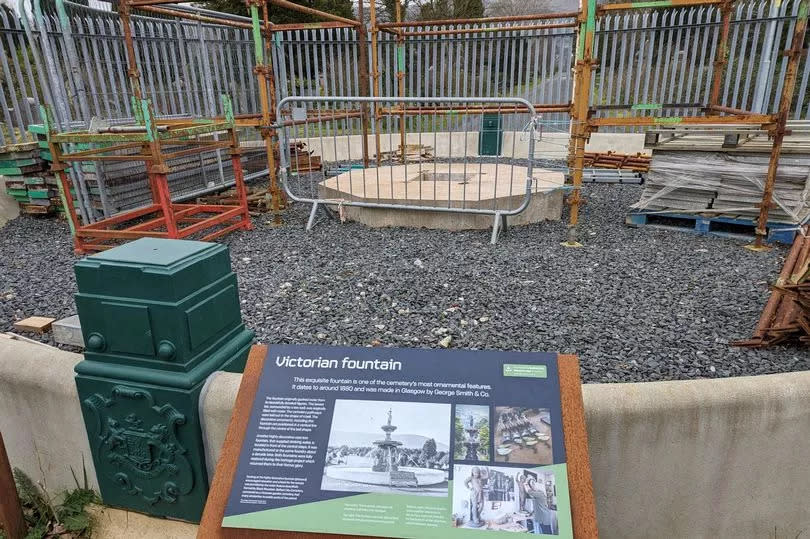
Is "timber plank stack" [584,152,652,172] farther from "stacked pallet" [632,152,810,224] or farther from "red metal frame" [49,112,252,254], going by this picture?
"red metal frame" [49,112,252,254]

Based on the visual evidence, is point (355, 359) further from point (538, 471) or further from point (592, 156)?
point (592, 156)

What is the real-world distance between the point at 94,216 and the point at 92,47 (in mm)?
2352

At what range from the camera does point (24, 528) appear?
2.16 m

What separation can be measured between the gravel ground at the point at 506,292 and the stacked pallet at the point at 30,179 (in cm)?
79

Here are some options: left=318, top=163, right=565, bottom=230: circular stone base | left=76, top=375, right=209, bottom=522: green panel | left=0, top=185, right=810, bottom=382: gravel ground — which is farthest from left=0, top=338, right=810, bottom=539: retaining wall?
left=318, top=163, right=565, bottom=230: circular stone base

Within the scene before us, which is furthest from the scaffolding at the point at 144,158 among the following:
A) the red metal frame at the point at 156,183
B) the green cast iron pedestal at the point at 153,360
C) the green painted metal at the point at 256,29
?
the green cast iron pedestal at the point at 153,360

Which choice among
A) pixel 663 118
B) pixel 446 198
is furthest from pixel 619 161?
pixel 446 198

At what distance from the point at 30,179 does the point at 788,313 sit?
7.85 meters

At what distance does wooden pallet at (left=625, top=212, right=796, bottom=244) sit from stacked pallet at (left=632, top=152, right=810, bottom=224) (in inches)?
2.0

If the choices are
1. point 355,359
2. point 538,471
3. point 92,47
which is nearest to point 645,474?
point 538,471

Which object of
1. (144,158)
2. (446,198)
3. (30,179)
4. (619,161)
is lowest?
(619,161)

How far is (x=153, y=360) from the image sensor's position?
1944 mm

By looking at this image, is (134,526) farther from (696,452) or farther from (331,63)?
(331,63)

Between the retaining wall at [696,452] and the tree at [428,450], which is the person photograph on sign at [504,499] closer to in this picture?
the tree at [428,450]
